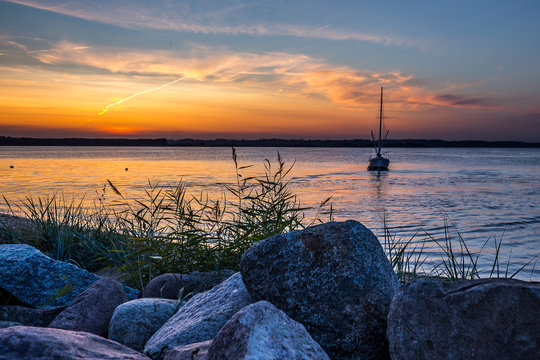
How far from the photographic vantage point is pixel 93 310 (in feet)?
11.8

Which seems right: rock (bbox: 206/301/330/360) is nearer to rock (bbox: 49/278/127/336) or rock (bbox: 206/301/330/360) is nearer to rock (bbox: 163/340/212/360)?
rock (bbox: 163/340/212/360)

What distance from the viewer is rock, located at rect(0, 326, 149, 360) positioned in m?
1.81

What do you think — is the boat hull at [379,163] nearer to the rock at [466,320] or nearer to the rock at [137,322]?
the rock at [137,322]

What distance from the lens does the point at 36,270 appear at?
442 centimetres

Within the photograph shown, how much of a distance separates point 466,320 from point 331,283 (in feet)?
2.70

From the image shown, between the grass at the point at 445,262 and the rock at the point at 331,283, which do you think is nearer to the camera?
the rock at the point at 331,283

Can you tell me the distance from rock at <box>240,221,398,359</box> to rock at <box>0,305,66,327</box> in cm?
215

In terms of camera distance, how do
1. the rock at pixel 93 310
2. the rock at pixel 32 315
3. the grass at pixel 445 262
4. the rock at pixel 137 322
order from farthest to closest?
the grass at pixel 445 262 < the rock at pixel 32 315 < the rock at pixel 93 310 < the rock at pixel 137 322

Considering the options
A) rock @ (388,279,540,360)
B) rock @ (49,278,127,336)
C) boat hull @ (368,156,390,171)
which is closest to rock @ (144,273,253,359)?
rock @ (49,278,127,336)

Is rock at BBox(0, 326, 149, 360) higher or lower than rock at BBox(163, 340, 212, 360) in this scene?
higher

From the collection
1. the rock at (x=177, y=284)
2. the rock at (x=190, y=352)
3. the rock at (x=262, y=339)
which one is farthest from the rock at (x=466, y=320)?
the rock at (x=177, y=284)

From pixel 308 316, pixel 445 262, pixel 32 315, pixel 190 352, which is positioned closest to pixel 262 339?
pixel 190 352

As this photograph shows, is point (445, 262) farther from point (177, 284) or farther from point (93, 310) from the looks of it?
point (93, 310)

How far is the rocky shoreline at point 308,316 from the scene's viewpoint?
6.39 feet
